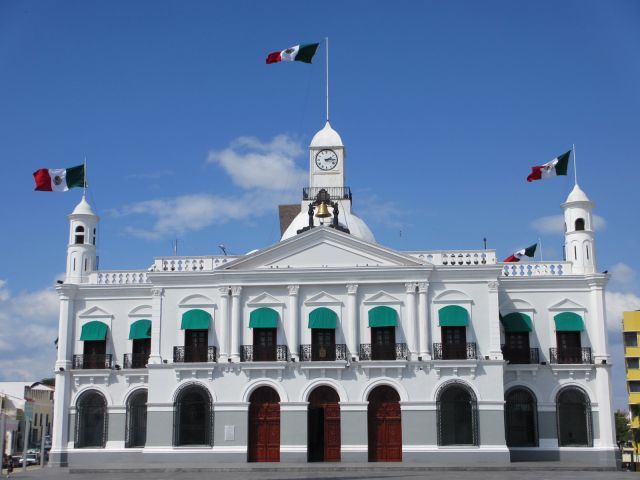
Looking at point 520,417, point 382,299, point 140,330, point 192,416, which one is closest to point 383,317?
point 382,299

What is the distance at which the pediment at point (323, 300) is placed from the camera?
38.1 m

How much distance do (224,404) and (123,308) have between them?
7817mm

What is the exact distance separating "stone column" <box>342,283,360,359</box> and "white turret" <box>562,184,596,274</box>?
10.9 m

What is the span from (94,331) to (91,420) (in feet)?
14.2

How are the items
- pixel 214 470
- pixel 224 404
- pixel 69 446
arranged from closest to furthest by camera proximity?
pixel 214 470, pixel 224 404, pixel 69 446

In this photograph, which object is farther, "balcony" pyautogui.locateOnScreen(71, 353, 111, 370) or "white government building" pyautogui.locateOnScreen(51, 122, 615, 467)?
"balcony" pyautogui.locateOnScreen(71, 353, 111, 370)

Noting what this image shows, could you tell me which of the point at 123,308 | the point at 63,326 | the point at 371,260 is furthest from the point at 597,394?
the point at 63,326

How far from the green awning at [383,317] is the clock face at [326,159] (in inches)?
442

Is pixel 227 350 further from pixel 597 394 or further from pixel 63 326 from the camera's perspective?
pixel 597 394

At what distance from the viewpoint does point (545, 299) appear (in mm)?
39438

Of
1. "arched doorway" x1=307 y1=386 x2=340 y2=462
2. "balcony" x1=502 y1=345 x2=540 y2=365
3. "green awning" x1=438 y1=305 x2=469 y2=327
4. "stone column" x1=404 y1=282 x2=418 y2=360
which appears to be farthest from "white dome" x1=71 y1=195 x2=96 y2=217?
"balcony" x1=502 y1=345 x2=540 y2=365

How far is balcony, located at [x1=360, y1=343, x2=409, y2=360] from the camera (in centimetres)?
3716

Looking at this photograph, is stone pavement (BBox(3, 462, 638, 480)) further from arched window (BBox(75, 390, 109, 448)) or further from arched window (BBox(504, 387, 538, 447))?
arched window (BBox(75, 390, 109, 448))

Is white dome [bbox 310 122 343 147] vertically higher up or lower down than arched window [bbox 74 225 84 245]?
higher up
